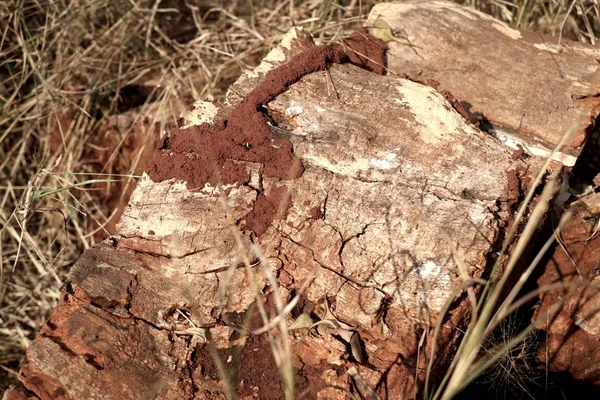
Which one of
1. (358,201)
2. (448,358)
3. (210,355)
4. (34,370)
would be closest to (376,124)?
(358,201)

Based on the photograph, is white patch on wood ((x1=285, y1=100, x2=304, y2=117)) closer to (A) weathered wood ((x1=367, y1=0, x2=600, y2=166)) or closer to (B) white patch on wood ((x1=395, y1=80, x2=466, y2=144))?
(B) white patch on wood ((x1=395, y1=80, x2=466, y2=144))

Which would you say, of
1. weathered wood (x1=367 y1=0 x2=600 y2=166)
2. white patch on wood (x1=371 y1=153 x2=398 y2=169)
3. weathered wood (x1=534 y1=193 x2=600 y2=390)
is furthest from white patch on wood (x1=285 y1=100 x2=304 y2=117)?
weathered wood (x1=534 y1=193 x2=600 y2=390)

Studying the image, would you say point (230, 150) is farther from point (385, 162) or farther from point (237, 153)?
point (385, 162)

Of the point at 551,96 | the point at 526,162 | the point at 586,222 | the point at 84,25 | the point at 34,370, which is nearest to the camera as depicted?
the point at 34,370

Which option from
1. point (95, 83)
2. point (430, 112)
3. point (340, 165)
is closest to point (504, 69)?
point (430, 112)

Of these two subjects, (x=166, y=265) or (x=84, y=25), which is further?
(x=84, y=25)

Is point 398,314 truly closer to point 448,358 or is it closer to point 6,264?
point 448,358
